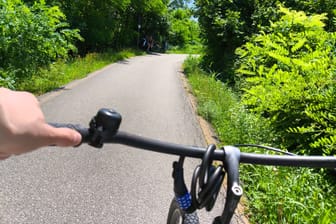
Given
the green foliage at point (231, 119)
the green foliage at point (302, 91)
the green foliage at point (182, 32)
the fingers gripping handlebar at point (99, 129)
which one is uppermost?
the fingers gripping handlebar at point (99, 129)

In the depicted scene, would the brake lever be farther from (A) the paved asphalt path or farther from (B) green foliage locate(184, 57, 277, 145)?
(B) green foliage locate(184, 57, 277, 145)

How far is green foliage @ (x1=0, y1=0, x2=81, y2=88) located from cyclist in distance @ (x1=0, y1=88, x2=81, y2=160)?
329 inches

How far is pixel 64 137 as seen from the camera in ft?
2.63

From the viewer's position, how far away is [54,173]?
5.25 m

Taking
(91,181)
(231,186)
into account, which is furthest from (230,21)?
(231,186)

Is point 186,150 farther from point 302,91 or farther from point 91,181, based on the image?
point 302,91

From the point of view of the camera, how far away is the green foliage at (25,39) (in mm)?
9312

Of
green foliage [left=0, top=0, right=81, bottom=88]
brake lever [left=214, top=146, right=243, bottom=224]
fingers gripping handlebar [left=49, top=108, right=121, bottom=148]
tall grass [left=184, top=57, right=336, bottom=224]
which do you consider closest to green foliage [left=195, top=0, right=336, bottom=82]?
green foliage [left=0, top=0, right=81, bottom=88]

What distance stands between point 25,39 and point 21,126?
9806 millimetres

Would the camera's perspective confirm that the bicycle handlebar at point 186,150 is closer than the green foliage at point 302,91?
Yes

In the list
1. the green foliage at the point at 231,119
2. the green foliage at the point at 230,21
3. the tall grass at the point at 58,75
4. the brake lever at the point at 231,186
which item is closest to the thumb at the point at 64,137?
the brake lever at the point at 231,186

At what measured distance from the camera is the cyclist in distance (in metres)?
0.67

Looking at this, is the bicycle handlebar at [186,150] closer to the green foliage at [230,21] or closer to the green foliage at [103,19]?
the green foliage at [230,21]

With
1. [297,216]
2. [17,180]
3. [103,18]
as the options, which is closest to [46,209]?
[17,180]
